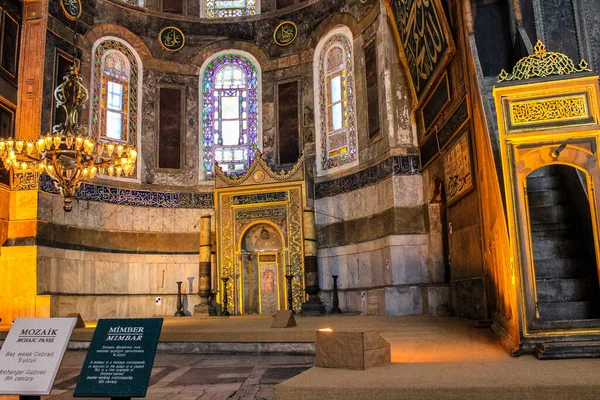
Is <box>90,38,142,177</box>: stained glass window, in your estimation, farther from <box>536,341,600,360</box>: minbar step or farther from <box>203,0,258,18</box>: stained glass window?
<box>536,341,600,360</box>: minbar step

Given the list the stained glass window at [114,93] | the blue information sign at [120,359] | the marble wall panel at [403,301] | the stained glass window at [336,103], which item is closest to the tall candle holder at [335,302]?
the marble wall panel at [403,301]

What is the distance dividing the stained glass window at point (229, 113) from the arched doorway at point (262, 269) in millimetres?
1941

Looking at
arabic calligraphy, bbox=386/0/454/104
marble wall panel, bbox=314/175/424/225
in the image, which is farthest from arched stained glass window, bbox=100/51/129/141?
arabic calligraphy, bbox=386/0/454/104

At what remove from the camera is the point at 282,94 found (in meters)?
13.7

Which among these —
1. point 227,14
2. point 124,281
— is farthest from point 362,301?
point 227,14

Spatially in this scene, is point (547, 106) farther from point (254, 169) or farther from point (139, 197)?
point (139, 197)

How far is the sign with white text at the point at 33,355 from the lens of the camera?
268 centimetres

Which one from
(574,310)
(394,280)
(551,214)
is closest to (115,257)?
(394,280)

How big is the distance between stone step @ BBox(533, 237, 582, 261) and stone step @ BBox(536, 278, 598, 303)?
283 mm

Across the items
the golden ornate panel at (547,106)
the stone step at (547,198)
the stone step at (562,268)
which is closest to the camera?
the golden ornate panel at (547,106)

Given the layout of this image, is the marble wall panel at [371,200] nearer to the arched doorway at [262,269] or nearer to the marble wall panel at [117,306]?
the arched doorway at [262,269]

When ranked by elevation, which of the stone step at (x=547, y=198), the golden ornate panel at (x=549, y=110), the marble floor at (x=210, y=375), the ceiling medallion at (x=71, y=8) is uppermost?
the ceiling medallion at (x=71, y=8)

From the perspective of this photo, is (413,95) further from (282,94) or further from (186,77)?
(186,77)

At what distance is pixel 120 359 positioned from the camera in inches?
105
